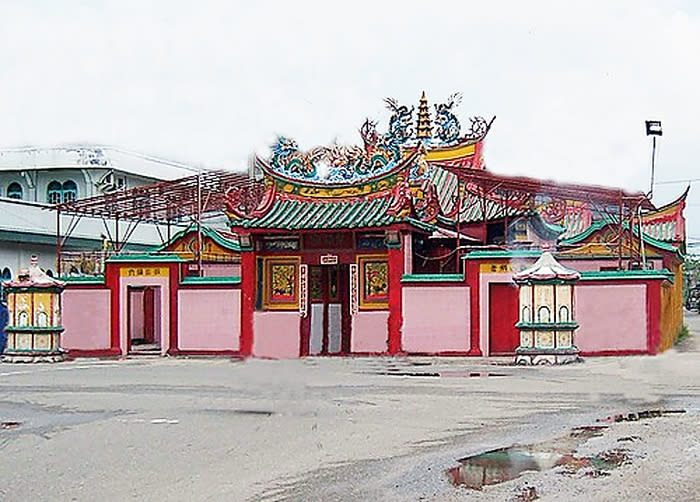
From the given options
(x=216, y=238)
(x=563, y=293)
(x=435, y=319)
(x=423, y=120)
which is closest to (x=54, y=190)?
(x=216, y=238)

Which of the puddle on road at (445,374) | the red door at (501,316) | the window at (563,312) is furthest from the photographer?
the red door at (501,316)

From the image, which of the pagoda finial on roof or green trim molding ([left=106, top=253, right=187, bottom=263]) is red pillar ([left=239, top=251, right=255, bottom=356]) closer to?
green trim molding ([left=106, top=253, right=187, bottom=263])

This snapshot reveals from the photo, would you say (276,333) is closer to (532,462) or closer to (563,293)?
(563,293)

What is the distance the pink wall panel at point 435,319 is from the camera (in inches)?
1018

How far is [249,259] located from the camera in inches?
1077

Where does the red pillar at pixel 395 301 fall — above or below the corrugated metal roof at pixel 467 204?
below

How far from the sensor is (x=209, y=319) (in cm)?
2759

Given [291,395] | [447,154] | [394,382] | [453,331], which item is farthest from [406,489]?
[447,154]

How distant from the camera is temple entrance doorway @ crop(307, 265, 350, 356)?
27344 millimetres

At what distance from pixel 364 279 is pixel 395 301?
111 cm

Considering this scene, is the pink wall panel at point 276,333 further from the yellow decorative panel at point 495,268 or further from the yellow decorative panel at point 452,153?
the yellow decorative panel at point 452,153

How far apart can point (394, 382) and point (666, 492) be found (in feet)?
34.2

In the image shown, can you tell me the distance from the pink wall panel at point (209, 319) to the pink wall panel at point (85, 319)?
1.92m

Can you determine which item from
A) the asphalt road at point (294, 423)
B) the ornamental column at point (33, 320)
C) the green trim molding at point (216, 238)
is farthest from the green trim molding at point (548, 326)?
the green trim molding at point (216, 238)
